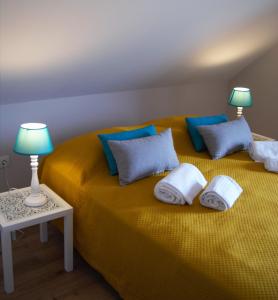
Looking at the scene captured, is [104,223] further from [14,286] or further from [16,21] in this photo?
[16,21]

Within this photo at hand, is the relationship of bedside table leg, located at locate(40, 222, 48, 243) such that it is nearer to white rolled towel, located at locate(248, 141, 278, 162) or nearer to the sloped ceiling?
the sloped ceiling

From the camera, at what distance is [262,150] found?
280 centimetres

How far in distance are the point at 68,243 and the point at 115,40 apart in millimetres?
1273

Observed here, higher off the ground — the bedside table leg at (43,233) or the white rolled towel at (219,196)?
the white rolled towel at (219,196)

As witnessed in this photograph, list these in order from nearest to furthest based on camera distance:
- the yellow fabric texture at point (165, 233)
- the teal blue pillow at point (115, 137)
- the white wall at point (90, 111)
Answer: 1. the yellow fabric texture at point (165, 233)
2. the teal blue pillow at point (115, 137)
3. the white wall at point (90, 111)

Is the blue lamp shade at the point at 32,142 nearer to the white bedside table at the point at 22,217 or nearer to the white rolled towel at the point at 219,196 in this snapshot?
the white bedside table at the point at 22,217

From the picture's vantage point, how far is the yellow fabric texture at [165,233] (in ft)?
5.01

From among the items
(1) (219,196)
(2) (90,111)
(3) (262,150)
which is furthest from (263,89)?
(1) (219,196)

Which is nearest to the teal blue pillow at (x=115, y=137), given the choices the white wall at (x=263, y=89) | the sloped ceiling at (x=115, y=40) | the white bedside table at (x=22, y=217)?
the white bedside table at (x=22, y=217)

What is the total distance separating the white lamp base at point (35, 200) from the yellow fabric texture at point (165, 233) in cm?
20

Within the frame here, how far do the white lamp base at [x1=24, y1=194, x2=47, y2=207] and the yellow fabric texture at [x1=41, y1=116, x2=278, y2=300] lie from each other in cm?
20

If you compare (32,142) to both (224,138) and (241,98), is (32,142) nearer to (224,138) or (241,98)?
(224,138)

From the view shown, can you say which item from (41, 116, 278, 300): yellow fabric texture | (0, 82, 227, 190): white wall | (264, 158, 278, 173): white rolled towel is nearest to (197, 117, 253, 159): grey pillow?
(41, 116, 278, 300): yellow fabric texture

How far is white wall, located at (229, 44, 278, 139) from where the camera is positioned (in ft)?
13.8
